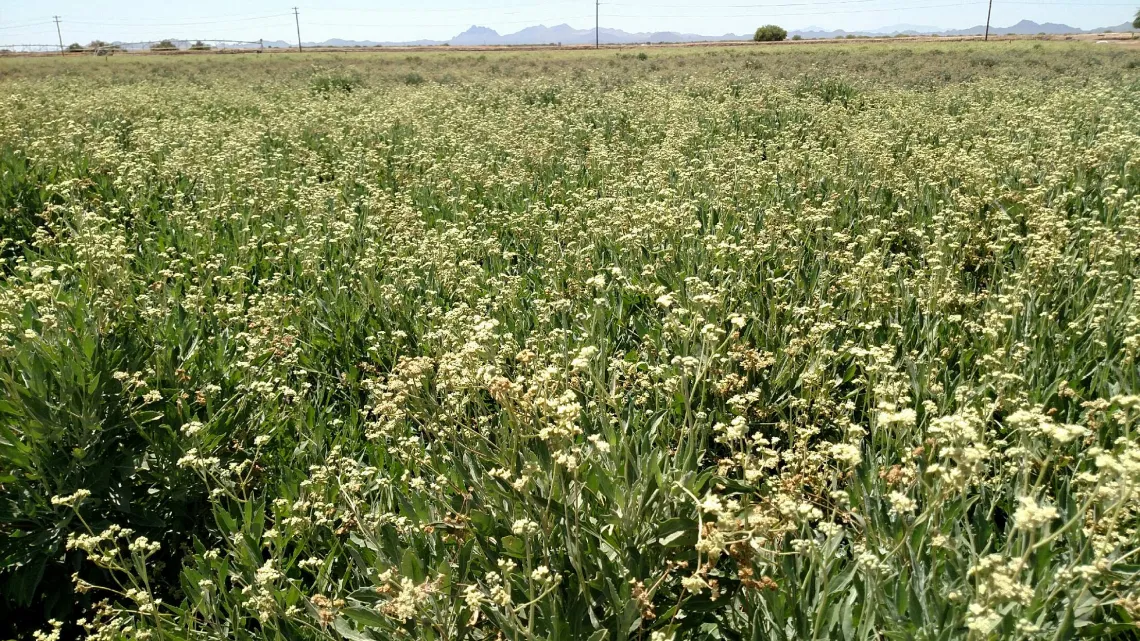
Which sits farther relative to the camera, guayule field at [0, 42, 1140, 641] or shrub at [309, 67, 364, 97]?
shrub at [309, 67, 364, 97]

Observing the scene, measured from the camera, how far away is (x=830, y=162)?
7941 millimetres

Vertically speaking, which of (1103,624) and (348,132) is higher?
(348,132)

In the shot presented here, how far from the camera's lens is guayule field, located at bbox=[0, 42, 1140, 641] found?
7.97 feet

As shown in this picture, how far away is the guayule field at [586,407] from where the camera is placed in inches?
95.7

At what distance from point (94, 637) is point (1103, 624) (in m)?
3.20

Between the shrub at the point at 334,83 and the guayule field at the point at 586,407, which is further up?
the shrub at the point at 334,83

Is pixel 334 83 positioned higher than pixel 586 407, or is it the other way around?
pixel 334 83

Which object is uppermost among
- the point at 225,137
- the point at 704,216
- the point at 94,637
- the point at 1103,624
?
the point at 225,137

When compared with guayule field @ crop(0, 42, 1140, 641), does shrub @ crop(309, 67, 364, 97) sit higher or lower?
higher

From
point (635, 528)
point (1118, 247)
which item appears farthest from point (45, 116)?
point (1118, 247)

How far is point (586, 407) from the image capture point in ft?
11.8

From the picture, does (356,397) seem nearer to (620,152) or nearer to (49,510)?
(49,510)

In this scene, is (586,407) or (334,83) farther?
(334,83)

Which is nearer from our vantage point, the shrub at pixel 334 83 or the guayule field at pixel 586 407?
the guayule field at pixel 586 407
